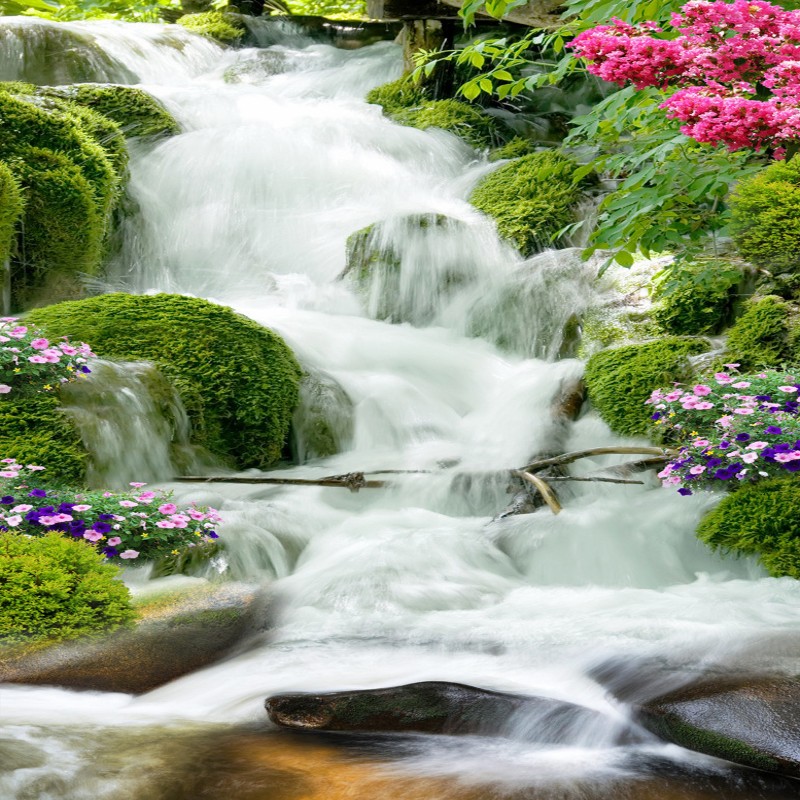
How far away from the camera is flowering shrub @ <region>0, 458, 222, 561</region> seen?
13.1 feet

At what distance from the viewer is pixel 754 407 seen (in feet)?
15.3

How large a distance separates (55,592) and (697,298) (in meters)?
4.89

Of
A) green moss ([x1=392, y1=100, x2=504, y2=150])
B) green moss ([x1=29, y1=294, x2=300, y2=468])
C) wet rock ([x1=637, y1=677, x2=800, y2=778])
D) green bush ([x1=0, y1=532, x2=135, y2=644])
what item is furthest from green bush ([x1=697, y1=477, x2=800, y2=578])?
green moss ([x1=392, y1=100, x2=504, y2=150])

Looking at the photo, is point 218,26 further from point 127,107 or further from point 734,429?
point 734,429

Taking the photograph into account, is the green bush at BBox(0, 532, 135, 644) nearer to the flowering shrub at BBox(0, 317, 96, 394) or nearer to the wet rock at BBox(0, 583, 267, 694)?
the wet rock at BBox(0, 583, 267, 694)

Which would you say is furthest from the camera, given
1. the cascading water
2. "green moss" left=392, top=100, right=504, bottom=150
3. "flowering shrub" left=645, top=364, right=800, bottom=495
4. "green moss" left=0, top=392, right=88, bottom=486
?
"green moss" left=392, top=100, right=504, bottom=150

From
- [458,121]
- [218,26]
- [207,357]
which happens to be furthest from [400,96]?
[207,357]

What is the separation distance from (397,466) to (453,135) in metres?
6.93

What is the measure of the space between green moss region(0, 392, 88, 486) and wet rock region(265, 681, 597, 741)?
2243 millimetres

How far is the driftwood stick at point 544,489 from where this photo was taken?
4.91m

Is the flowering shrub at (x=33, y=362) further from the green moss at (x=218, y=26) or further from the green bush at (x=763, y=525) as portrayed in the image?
the green moss at (x=218, y=26)

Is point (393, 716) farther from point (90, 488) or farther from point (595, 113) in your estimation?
point (595, 113)

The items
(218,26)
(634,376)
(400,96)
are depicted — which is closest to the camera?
(634,376)

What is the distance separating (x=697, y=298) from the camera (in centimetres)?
669
